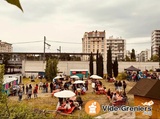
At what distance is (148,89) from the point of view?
41.3 ft

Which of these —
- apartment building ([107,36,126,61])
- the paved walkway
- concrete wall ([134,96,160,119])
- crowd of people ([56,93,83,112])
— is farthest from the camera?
apartment building ([107,36,126,61])

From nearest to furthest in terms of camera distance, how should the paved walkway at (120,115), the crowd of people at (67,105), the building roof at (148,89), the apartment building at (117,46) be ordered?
the building roof at (148,89) → the paved walkway at (120,115) → the crowd of people at (67,105) → the apartment building at (117,46)

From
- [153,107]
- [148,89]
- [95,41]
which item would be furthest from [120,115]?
[95,41]

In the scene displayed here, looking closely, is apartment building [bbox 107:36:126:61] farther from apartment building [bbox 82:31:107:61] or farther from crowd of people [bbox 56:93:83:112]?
crowd of people [bbox 56:93:83:112]

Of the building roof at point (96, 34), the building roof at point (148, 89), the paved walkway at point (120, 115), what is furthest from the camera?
the building roof at point (96, 34)

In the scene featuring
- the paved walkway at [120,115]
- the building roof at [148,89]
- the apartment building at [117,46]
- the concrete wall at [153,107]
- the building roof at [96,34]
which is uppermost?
the building roof at [96,34]

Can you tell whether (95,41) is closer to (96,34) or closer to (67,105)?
(96,34)

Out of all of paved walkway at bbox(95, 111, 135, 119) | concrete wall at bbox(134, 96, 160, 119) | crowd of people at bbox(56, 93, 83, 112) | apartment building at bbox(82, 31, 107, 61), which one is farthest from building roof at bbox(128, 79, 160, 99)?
apartment building at bbox(82, 31, 107, 61)

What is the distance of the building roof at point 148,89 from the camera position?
12258mm

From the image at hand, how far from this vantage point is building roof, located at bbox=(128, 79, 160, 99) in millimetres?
12258

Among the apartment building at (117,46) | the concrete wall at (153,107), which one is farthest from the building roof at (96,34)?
the concrete wall at (153,107)

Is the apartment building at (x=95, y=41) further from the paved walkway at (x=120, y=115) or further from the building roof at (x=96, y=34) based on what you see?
the paved walkway at (x=120, y=115)

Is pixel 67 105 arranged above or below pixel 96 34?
below

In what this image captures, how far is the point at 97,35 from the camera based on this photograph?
140m
